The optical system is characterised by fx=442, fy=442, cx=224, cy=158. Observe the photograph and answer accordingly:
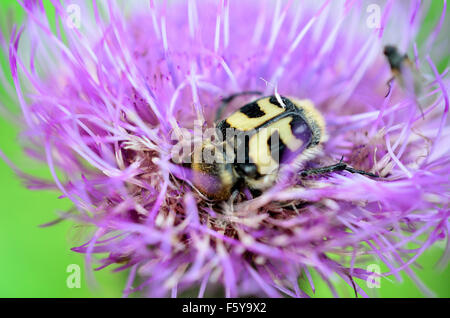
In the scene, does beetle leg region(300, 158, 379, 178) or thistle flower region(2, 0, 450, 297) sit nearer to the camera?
thistle flower region(2, 0, 450, 297)

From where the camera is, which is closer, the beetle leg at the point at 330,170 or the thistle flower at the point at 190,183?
the thistle flower at the point at 190,183

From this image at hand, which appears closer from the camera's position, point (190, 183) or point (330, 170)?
point (190, 183)

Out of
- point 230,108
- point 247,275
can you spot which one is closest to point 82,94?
point 230,108

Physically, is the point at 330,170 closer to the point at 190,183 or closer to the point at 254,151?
the point at 254,151

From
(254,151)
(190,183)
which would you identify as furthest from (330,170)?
(190,183)
